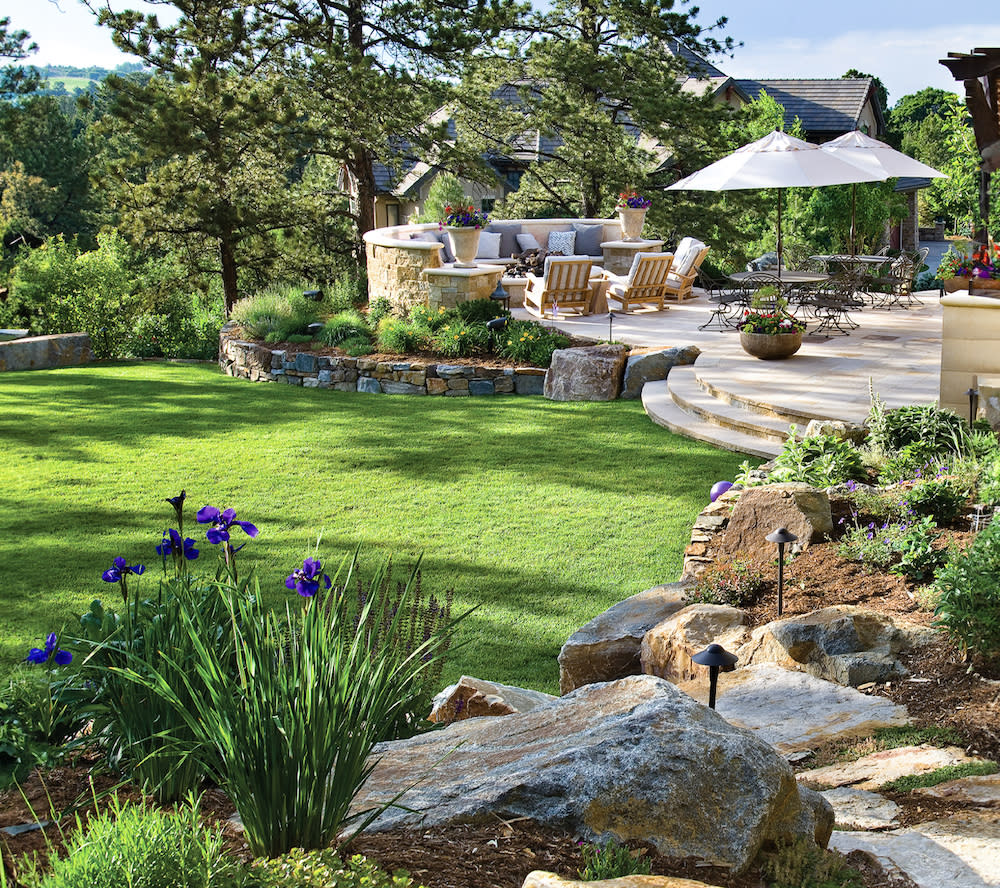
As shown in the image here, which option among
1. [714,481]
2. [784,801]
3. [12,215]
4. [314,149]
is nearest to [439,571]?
[714,481]

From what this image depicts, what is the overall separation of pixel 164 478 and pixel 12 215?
30.3 metres

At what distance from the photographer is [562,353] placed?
11.9m

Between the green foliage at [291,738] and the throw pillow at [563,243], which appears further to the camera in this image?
the throw pillow at [563,243]

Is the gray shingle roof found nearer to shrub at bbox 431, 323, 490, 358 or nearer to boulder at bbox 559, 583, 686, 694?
shrub at bbox 431, 323, 490, 358

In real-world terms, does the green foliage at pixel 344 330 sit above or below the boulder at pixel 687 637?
above

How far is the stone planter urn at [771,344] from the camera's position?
36.0 ft

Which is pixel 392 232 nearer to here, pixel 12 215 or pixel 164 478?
pixel 164 478

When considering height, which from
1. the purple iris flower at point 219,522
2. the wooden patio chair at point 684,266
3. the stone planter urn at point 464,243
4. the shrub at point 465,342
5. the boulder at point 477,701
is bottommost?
→ the boulder at point 477,701

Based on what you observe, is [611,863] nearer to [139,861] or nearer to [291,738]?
[291,738]

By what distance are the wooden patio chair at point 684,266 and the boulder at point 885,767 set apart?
1306 centimetres

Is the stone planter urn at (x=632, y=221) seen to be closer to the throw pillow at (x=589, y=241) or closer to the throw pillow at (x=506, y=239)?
the throw pillow at (x=589, y=241)

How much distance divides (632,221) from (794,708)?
14.5m

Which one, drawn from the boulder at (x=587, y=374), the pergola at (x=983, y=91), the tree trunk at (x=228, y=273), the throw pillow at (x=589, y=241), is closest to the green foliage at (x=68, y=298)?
the tree trunk at (x=228, y=273)

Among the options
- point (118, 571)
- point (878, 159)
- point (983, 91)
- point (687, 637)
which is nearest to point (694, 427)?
point (687, 637)
